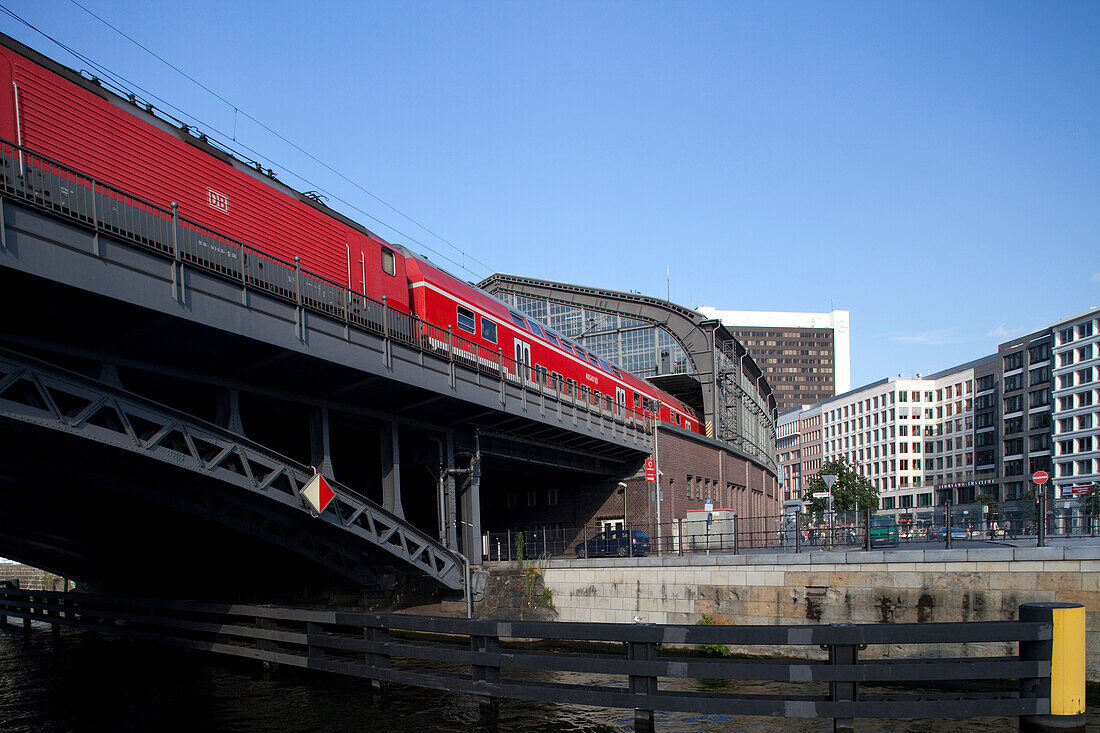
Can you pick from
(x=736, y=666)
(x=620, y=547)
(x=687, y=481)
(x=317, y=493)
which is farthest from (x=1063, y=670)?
(x=687, y=481)

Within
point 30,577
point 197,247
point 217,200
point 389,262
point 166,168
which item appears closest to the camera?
point 197,247

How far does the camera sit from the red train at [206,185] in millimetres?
13992

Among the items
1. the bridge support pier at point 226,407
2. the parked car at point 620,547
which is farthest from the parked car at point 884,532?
the bridge support pier at point 226,407

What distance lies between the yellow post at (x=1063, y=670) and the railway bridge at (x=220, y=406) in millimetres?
13449

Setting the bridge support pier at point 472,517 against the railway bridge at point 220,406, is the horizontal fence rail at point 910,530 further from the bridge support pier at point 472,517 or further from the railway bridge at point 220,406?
the railway bridge at point 220,406

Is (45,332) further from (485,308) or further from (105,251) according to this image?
(485,308)

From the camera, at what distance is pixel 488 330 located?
2828 centimetres

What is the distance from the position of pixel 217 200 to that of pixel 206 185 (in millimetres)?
395

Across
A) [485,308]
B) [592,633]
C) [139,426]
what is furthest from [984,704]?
[485,308]

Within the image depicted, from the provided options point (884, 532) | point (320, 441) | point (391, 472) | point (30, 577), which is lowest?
point (30, 577)

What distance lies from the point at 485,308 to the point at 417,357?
8.75m

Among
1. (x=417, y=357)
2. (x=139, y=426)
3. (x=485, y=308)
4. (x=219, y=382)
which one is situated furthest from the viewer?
(x=485, y=308)

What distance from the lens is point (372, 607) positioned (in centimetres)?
2514

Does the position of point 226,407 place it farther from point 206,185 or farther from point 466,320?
point 466,320
